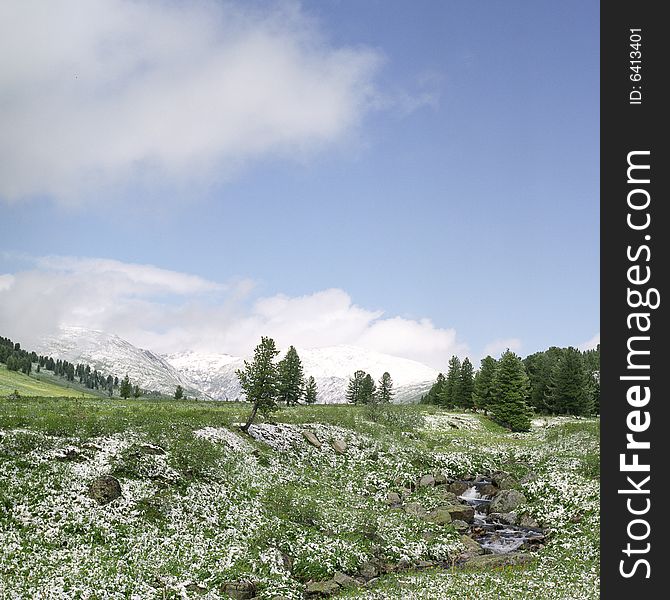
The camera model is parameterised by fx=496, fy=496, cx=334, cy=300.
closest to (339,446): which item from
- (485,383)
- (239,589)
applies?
(239,589)

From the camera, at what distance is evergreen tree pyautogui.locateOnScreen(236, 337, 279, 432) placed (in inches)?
1721

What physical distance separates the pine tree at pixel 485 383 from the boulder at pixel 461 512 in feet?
187

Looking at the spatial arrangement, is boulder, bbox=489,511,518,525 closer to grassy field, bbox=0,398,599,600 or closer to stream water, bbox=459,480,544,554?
stream water, bbox=459,480,544,554

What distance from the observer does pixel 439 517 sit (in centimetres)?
3294

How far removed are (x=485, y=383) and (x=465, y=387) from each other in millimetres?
14431

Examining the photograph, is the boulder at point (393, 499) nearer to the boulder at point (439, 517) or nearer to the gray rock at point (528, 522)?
the boulder at point (439, 517)

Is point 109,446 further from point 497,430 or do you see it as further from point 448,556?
point 497,430

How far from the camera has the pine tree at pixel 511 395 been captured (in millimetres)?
78938

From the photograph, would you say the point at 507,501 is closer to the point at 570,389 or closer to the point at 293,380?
the point at 570,389

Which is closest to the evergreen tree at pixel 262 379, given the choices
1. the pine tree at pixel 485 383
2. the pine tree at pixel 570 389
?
the pine tree at pixel 485 383

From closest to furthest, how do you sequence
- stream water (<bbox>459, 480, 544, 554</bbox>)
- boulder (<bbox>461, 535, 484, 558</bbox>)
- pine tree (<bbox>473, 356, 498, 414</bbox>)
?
boulder (<bbox>461, 535, 484, 558</bbox>) < stream water (<bbox>459, 480, 544, 554</bbox>) < pine tree (<bbox>473, 356, 498, 414</bbox>)

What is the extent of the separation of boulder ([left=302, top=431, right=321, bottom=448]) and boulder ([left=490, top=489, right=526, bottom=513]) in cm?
1563

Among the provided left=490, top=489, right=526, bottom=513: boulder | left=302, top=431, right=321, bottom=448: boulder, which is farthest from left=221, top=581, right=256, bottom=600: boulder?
left=302, top=431, right=321, bottom=448: boulder

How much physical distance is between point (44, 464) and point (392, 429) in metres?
38.3
